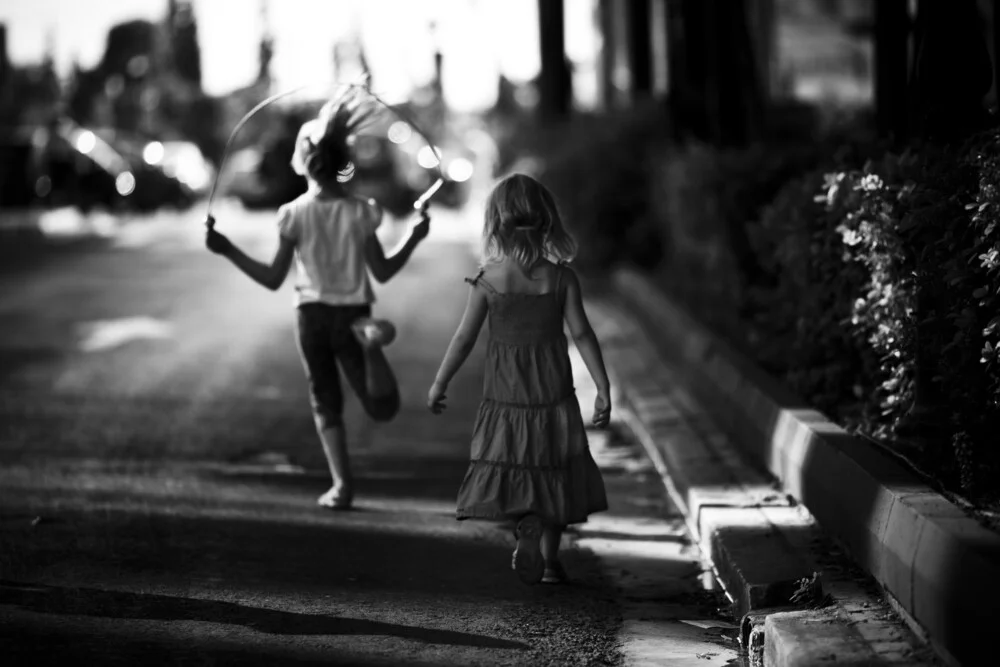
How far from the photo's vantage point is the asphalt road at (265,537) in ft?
21.5

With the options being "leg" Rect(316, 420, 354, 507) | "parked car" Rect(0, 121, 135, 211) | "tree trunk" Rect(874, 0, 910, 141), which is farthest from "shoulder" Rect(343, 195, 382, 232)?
"parked car" Rect(0, 121, 135, 211)

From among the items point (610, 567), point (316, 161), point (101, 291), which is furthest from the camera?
point (101, 291)

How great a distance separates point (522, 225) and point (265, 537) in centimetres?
197

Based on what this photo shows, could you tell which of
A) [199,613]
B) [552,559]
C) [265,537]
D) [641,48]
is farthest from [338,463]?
[641,48]

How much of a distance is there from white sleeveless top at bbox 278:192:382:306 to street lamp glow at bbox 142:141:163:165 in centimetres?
3318

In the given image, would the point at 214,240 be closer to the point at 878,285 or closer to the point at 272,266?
the point at 272,266

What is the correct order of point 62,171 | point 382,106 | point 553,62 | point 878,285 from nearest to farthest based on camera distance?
point 878,285 → point 382,106 → point 553,62 → point 62,171

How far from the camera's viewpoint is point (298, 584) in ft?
24.2

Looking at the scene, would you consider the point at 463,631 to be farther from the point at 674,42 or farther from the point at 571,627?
the point at 674,42

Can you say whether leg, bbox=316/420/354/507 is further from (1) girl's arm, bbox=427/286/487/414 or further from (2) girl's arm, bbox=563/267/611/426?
(2) girl's arm, bbox=563/267/611/426

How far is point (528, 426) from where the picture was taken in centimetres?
732

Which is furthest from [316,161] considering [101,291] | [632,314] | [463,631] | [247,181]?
[247,181]

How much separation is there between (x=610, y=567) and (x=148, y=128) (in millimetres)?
61053

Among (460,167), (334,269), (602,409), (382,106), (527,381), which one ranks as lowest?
(460,167)
